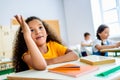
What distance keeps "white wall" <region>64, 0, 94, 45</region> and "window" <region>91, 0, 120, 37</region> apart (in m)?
0.20

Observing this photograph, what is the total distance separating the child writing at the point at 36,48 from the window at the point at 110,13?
4.40 meters

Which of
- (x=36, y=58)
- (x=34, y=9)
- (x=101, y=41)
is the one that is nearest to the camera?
(x=36, y=58)

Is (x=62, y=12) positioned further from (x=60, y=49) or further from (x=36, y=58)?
(x=36, y=58)

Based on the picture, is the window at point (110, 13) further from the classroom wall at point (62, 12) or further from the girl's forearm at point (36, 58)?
the girl's forearm at point (36, 58)

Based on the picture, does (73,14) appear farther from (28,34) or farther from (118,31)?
(28,34)

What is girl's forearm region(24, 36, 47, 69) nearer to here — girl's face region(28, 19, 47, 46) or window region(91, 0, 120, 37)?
girl's face region(28, 19, 47, 46)

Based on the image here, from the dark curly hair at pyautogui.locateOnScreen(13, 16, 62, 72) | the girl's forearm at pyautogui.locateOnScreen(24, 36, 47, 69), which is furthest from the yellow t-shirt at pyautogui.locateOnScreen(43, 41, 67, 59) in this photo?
the girl's forearm at pyautogui.locateOnScreen(24, 36, 47, 69)

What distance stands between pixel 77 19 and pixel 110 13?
121 cm

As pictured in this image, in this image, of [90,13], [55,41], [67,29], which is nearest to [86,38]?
Result: [90,13]

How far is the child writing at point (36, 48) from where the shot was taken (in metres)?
1.16

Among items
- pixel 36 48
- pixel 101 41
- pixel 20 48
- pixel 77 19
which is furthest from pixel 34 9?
pixel 36 48

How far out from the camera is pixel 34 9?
6469 millimetres

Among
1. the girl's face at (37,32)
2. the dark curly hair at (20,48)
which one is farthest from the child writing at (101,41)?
the girl's face at (37,32)

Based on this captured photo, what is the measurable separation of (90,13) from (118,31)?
111 cm
